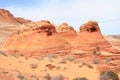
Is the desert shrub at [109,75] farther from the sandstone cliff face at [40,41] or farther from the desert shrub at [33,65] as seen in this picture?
the sandstone cliff face at [40,41]

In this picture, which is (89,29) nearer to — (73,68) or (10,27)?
(73,68)

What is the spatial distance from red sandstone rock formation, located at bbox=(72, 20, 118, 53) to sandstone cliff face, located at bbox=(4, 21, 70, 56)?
1456mm

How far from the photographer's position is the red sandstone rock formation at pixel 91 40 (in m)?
30.8

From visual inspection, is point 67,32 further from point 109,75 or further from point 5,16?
point 5,16

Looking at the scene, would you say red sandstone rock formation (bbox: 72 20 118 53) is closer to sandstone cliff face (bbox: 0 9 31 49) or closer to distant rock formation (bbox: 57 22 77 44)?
distant rock formation (bbox: 57 22 77 44)

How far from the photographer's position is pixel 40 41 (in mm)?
29969

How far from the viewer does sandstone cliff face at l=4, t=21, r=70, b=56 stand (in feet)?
97.0

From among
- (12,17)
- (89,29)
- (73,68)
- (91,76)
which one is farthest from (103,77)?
(12,17)

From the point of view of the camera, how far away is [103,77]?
1933 centimetres

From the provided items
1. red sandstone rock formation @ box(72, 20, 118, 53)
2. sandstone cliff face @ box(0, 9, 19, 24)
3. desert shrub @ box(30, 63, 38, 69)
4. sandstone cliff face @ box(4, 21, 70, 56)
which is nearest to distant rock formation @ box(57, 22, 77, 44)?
red sandstone rock formation @ box(72, 20, 118, 53)

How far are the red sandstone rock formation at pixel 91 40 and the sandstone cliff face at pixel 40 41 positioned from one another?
146 centimetres

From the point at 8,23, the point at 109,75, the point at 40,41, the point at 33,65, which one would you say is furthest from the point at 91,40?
the point at 8,23

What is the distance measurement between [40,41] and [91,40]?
5064 mm

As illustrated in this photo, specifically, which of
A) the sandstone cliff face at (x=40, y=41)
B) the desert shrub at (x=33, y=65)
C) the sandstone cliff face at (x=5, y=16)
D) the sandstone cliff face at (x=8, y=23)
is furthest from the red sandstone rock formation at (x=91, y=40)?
the sandstone cliff face at (x=5, y=16)
